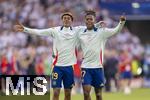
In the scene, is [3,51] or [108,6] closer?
[3,51]

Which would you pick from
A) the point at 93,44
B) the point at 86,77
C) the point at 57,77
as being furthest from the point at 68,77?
the point at 93,44

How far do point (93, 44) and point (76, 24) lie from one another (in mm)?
16254

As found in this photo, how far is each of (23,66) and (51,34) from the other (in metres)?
14.0

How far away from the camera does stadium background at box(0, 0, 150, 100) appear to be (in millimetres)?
30672

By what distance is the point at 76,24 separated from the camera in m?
32.5

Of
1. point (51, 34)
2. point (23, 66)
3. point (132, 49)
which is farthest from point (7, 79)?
point (132, 49)

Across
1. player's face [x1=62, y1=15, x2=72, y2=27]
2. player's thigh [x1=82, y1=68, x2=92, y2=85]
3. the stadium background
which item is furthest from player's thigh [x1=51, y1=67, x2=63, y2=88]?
the stadium background

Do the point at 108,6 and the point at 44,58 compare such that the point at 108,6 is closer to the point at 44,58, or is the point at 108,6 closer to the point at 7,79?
the point at 44,58

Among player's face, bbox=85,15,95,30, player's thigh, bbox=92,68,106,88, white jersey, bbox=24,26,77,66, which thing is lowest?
player's thigh, bbox=92,68,106,88

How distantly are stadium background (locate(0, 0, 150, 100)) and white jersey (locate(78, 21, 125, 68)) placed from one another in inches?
515

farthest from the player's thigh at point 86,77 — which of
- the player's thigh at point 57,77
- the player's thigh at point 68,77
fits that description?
the player's thigh at point 57,77

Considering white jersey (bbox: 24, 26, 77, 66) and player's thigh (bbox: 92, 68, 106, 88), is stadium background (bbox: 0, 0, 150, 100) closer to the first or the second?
A: player's thigh (bbox: 92, 68, 106, 88)

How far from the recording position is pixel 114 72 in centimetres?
3019

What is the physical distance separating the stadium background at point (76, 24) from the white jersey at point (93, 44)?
13.1 metres
